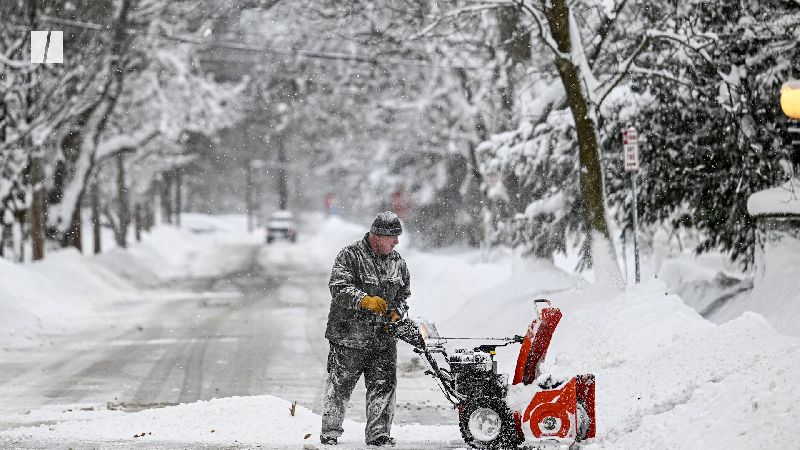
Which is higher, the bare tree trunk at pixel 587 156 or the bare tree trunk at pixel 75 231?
the bare tree trunk at pixel 587 156

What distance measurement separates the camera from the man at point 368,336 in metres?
8.43

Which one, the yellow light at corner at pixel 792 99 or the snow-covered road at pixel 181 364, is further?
the snow-covered road at pixel 181 364

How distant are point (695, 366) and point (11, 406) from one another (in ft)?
22.7

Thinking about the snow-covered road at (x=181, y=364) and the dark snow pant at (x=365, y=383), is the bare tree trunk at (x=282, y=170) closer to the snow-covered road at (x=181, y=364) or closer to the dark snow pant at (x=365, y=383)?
the snow-covered road at (x=181, y=364)

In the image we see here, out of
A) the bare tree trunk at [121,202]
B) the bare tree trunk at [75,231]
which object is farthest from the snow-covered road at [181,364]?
the bare tree trunk at [121,202]

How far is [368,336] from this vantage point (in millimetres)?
8477

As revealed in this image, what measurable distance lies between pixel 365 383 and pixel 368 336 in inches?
14.6

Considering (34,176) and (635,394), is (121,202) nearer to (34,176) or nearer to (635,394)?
(34,176)

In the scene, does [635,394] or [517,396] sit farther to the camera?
[635,394]

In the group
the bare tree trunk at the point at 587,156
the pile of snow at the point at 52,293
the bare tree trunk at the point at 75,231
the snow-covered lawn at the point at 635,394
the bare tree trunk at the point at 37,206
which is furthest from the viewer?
the bare tree trunk at the point at 75,231

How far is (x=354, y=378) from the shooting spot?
8.60 metres

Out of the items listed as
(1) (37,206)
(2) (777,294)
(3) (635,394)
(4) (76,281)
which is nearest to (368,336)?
(3) (635,394)

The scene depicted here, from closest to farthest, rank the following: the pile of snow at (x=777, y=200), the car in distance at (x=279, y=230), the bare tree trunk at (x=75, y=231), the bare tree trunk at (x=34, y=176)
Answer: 1. the pile of snow at (x=777, y=200)
2. the bare tree trunk at (x=34, y=176)
3. the bare tree trunk at (x=75, y=231)
4. the car in distance at (x=279, y=230)

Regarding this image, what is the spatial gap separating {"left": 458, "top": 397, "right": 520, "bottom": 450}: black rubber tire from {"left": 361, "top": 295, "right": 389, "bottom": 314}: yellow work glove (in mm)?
896
